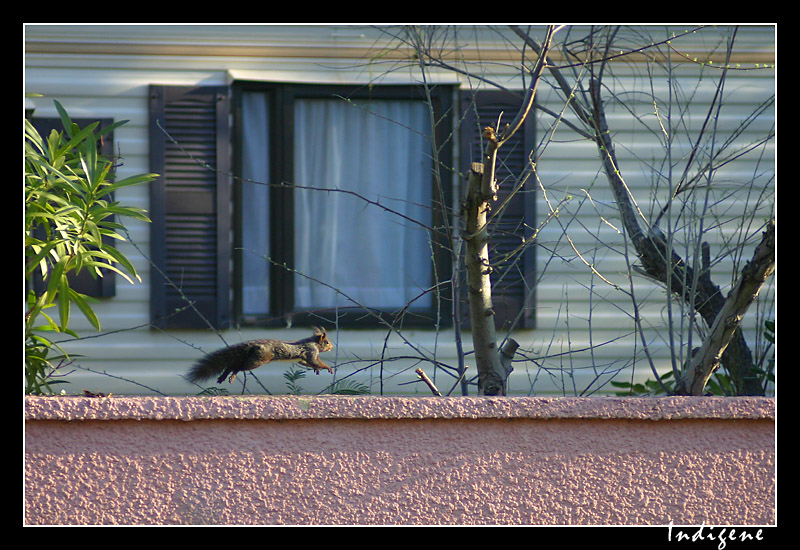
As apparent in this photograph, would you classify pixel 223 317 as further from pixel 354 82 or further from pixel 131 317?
pixel 354 82

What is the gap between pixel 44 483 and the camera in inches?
89.1

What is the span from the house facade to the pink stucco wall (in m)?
2.62

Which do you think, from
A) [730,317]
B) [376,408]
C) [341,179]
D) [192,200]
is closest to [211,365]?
[376,408]

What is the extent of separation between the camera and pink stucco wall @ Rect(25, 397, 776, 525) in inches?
89.1

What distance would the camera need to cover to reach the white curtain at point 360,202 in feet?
17.6

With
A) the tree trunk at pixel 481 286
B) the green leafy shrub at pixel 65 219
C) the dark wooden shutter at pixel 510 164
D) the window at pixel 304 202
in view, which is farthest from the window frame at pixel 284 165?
the tree trunk at pixel 481 286

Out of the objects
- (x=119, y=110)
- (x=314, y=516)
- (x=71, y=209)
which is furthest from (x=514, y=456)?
(x=119, y=110)

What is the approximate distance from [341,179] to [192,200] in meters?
1.00

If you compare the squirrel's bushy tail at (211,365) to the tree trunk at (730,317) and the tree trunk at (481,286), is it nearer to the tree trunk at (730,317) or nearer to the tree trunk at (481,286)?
the tree trunk at (481,286)

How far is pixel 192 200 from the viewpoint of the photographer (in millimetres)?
5148

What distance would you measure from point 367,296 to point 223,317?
96 centimetres

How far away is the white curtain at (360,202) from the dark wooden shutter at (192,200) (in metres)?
0.52

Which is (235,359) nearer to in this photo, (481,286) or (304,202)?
(481,286)

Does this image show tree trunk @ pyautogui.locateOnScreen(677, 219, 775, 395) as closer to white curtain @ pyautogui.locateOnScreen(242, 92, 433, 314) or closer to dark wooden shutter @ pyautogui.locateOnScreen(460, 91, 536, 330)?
dark wooden shutter @ pyautogui.locateOnScreen(460, 91, 536, 330)
